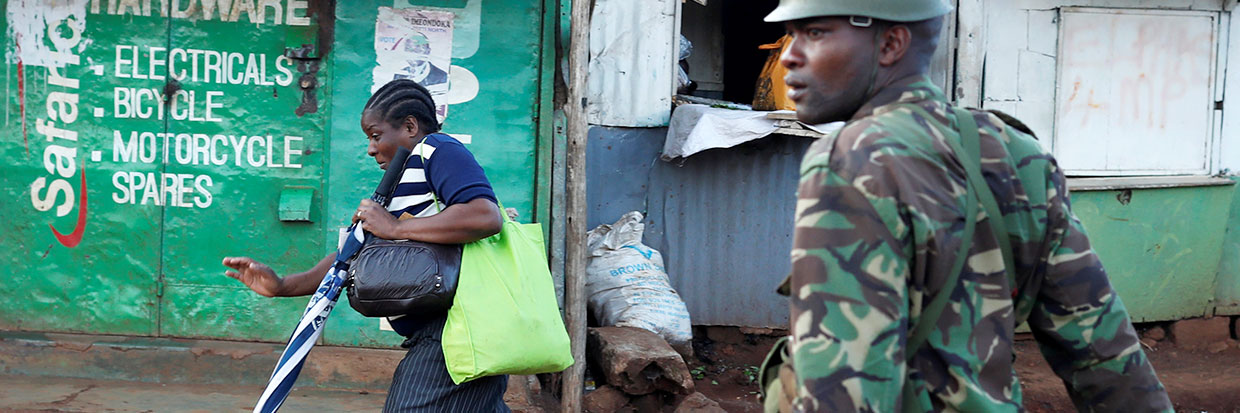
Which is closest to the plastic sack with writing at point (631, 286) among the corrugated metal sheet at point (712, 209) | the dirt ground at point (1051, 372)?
the corrugated metal sheet at point (712, 209)

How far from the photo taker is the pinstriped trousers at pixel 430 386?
288cm

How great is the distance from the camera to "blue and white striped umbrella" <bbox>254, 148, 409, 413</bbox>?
2.94 meters

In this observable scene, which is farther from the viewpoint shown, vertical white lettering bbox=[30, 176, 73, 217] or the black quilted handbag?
vertical white lettering bbox=[30, 176, 73, 217]

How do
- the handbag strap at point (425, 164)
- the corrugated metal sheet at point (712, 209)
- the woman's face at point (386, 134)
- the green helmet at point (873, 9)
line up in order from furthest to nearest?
the corrugated metal sheet at point (712, 209), the woman's face at point (386, 134), the handbag strap at point (425, 164), the green helmet at point (873, 9)

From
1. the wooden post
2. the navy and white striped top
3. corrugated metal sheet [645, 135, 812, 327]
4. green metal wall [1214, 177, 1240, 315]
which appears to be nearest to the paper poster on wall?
corrugated metal sheet [645, 135, 812, 327]

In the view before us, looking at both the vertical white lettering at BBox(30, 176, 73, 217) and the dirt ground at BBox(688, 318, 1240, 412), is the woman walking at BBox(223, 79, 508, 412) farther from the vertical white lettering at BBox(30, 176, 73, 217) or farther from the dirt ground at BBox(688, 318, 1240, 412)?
the dirt ground at BBox(688, 318, 1240, 412)

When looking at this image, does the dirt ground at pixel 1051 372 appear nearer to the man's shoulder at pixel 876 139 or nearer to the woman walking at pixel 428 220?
the woman walking at pixel 428 220

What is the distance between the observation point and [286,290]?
316 centimetres

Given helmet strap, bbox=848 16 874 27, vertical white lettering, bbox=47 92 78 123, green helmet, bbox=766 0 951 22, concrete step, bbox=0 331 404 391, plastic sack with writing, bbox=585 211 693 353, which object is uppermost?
green helmet, bbox=766 0 951 22

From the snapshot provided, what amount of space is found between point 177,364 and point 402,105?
2901 millimetres

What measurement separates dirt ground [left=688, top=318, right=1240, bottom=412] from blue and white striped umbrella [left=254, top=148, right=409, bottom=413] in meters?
3.22

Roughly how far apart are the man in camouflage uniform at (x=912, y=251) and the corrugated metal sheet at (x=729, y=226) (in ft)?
16.5

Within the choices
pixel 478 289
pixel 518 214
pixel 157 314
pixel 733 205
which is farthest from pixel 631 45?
pixel 478 289

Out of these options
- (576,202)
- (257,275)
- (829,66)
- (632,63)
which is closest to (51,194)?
(576,202)
